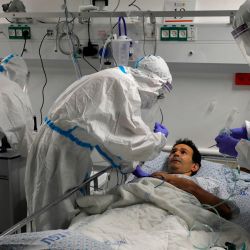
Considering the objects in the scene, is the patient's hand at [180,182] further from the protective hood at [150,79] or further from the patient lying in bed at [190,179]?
the protective hood at [150,79]

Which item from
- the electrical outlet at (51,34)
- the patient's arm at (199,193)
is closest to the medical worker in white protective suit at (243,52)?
the patient's arm at (199,193)

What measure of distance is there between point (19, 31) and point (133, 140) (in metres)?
Result: 2.38

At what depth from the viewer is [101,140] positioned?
154 centimetres

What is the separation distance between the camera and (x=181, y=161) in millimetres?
2619

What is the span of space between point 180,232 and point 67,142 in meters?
0.67

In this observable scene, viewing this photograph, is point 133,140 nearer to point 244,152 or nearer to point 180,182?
point 244,152

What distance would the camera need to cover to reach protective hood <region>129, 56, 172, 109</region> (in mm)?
1837

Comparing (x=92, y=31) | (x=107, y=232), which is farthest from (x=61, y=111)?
(x=92, y=31)

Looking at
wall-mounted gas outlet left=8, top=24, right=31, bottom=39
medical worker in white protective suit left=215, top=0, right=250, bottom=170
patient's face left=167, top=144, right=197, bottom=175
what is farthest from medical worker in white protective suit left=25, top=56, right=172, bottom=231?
wall-mounted gas outlet left=8, top=24, right=31, bottom=39

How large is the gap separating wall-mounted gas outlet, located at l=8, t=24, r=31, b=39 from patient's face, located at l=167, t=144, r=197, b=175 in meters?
1.87

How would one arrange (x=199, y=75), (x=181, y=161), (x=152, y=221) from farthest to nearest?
1. (x=199, y=75)
2. (x=181, y=161)
3. (x=152, y=221)

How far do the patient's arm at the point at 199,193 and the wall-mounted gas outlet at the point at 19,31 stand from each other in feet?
6.94

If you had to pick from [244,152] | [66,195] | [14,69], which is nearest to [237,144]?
[244,152]

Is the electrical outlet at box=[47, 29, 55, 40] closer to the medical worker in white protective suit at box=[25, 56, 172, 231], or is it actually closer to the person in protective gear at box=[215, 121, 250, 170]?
the medical worker in white protective suit at box=[25, 56, 172, 231]
